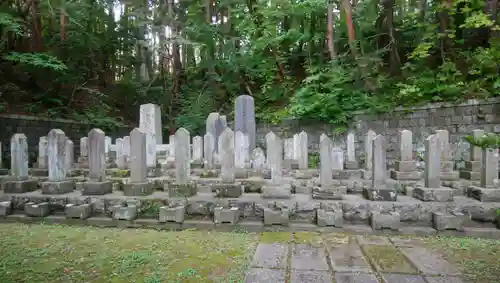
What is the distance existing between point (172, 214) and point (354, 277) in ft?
9.04

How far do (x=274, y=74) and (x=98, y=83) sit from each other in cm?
1095

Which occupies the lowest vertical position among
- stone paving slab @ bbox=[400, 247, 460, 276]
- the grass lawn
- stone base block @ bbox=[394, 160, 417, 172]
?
stone paving slab @ bbox=[400, 247, 460, 276]

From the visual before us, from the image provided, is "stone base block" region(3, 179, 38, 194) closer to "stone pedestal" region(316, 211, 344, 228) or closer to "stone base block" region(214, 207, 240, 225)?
"stone base block" region(214, 207, 240, 225)

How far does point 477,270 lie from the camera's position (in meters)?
2.80

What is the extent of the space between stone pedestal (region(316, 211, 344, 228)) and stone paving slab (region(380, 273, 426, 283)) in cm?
135

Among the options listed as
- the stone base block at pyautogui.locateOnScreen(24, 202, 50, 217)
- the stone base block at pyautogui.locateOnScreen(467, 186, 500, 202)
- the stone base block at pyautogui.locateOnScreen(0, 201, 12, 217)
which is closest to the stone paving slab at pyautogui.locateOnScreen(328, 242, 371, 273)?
the stone base block at pyautogui.locateOnScreen(467, 186, 500, 202)

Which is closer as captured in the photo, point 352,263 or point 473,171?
point 352,263

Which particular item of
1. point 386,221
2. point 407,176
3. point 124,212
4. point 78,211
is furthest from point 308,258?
point 78,211

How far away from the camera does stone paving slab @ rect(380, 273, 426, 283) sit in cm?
258

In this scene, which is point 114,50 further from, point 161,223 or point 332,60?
point 161,223

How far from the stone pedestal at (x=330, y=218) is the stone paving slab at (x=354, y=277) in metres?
1.35

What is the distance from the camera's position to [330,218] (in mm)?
4082

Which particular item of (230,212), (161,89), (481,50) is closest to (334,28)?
(481,50)

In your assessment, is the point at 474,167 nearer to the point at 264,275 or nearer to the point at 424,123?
the point at 424,123
